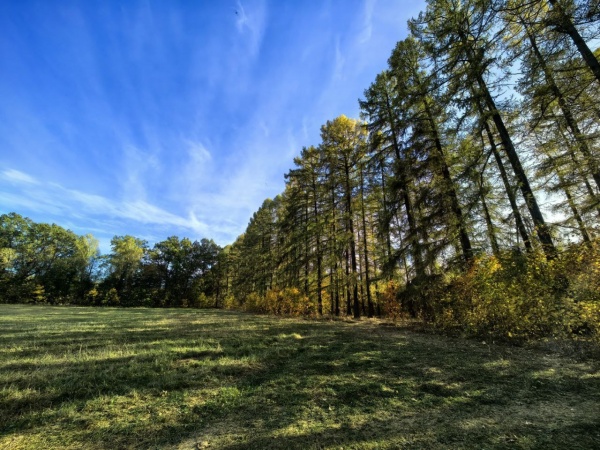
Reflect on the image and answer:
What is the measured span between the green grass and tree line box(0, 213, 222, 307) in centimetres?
5082

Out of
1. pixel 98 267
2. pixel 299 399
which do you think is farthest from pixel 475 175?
pixel 98 267

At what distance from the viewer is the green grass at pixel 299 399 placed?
2.82 metres

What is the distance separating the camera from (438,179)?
34.4ft

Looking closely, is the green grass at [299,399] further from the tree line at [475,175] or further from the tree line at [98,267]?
the tree line at [98,267]

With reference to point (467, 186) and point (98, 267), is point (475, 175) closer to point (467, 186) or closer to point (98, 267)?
point (467, 186)

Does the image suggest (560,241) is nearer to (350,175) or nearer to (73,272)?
(350,175)

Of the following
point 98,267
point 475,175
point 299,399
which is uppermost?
point 98,267

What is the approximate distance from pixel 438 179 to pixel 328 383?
29.6ft

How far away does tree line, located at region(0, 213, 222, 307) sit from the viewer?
156ft

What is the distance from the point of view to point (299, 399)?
3918mm

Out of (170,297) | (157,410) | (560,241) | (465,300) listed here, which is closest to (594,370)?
(465,300)

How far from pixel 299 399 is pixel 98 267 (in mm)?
66571

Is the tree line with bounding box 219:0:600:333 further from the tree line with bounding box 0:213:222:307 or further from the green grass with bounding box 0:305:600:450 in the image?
the tree line with bounding box 0:213:222:307

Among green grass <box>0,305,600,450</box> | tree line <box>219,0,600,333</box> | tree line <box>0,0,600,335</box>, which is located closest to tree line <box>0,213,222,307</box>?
tree line <box>0,0,600,335</box>
